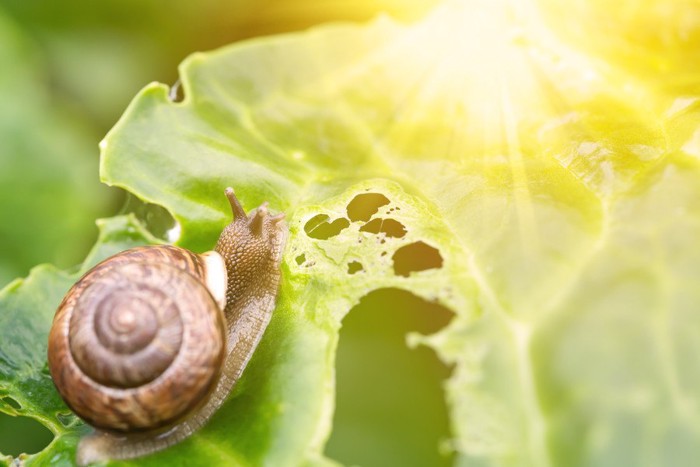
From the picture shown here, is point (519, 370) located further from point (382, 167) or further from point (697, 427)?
point (382, 167)

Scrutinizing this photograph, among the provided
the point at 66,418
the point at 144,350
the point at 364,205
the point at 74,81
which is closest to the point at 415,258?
the point at 364,205

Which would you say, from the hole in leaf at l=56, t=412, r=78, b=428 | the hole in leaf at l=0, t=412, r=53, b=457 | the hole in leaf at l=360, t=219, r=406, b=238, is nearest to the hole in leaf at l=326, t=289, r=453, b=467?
the hole in leaf at l=360, t=219, r=406, b=238

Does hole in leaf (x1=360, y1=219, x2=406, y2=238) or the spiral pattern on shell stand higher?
hole in leaf (x1=360, y1=219, x2=406, y2=238)

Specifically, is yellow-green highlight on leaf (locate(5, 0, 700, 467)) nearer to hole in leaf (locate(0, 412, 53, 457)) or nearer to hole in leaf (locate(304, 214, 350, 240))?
hole in leaf (locate(304, 214, 350, 240))

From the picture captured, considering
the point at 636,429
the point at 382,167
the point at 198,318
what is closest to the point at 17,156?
the point at 198,318

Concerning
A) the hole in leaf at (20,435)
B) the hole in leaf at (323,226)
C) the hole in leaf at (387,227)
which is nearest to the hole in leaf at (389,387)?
the hole in leaf at (387,227)

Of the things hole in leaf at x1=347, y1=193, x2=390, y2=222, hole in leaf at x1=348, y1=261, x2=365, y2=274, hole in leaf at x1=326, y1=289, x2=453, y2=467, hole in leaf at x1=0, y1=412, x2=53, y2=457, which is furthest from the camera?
hole in leaf at x1=0, y1=412, x2=53, y2=457

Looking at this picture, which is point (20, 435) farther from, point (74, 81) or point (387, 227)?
point (74, 81)
